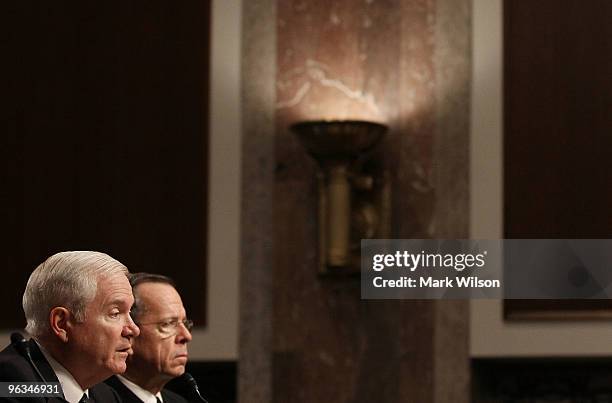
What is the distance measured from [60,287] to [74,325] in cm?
10

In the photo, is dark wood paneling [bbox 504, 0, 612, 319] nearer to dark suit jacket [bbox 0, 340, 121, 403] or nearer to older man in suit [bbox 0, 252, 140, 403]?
older man in suit [bbox 0, 252, 140, 403]

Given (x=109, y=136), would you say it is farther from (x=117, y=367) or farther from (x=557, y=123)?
(x=117, y=367)

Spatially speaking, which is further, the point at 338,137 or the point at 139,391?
the point at 338,137

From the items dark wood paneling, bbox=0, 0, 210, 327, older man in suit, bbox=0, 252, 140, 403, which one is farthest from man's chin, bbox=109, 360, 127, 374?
dark wood paneling, bbox=0, 0, 210, 327

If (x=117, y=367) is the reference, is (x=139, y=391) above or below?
below

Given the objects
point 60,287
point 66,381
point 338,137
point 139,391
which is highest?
point 338,137

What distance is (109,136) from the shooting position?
18.8ft

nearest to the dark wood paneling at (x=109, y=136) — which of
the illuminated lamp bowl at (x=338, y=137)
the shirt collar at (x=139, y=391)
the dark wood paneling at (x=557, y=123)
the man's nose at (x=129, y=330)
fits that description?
the illuminated lamp bowl at (x=338, y=137)

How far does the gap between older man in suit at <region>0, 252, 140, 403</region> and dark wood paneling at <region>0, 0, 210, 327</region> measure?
2.54 m

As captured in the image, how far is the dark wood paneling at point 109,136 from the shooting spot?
5.68 m

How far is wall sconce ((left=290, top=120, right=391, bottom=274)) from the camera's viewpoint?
17.7 ft

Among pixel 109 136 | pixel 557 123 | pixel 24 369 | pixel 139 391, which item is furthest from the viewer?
pixel 109 136

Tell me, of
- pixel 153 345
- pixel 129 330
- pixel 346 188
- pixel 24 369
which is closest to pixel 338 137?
pixel 346 188

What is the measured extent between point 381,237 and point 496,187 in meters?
0.54
